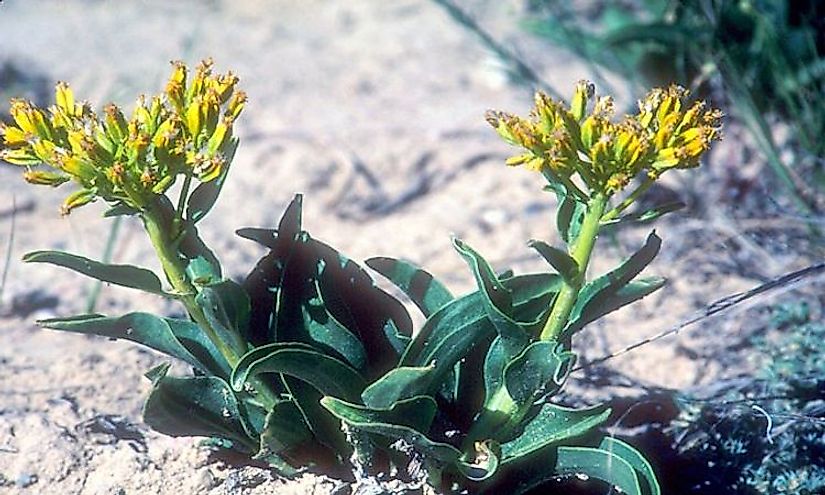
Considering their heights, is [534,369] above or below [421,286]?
below

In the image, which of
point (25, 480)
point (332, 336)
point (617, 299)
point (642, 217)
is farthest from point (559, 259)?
point (25, 480)

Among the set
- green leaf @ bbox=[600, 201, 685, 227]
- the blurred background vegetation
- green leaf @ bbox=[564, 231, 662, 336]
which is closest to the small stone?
green leaf @ bbox=[564, 231, 662, 336]

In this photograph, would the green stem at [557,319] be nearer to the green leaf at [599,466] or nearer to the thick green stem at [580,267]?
the thick green stem at [580,267]

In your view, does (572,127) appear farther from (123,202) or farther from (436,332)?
(123,202)

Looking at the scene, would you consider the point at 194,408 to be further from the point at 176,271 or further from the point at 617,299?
the point at 617,299

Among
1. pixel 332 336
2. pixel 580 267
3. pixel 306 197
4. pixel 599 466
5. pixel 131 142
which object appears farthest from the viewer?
pixel 306 197

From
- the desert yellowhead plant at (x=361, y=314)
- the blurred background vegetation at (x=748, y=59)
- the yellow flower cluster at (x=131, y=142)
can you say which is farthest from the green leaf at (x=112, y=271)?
the blurred background vegetation at (x=748, y=59)
